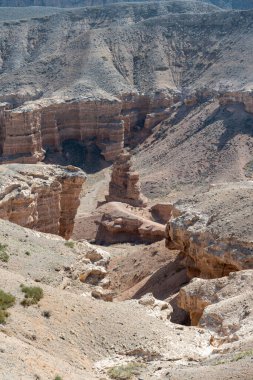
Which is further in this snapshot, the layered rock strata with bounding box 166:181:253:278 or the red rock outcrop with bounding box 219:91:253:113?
the red rock outcrop with bounding box 219:91:253:113

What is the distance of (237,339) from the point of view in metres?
16.4

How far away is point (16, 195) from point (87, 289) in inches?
334

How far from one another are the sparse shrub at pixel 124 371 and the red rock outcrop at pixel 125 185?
32.9 meters

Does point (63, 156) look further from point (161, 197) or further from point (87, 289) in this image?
point (87, 289)

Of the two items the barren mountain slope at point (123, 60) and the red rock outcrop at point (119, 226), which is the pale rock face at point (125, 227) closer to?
the red rock outcrop at point (119, 226)

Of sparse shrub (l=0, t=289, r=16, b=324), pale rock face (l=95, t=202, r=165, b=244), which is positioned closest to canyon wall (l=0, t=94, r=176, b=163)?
pale rock face (l=95, t=202, r=165, b=244)

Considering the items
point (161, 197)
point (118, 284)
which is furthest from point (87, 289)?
point (161, 197)

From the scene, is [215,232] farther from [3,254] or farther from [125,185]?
[125,185]

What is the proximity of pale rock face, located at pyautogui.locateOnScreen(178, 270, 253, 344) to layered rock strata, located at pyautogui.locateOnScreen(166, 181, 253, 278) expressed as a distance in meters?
2.90

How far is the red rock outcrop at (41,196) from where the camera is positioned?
28.1 meters

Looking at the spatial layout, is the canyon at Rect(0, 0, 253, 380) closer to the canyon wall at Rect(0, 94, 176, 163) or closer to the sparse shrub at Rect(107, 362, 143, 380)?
the sparse shrub at Rect(107, 362, 143, 380)

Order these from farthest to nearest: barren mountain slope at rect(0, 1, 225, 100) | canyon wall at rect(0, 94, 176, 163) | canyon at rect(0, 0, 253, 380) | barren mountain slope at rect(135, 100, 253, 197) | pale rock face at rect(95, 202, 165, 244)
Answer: barren mountain slope at rect(0, 1, 225, 100), canyon wall at rect(0, 94, 176, 163), barren mountain slope at rect(135, 100, 253, 197), pale rock face at rect(95, 202, 165, 244), canyon at rect(0, 0, 253, 380)

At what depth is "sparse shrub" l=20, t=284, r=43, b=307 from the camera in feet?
55.1

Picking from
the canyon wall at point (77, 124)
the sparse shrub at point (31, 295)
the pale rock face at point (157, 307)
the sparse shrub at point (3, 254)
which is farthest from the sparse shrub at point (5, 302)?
the canyon wall at point (77, 124)
